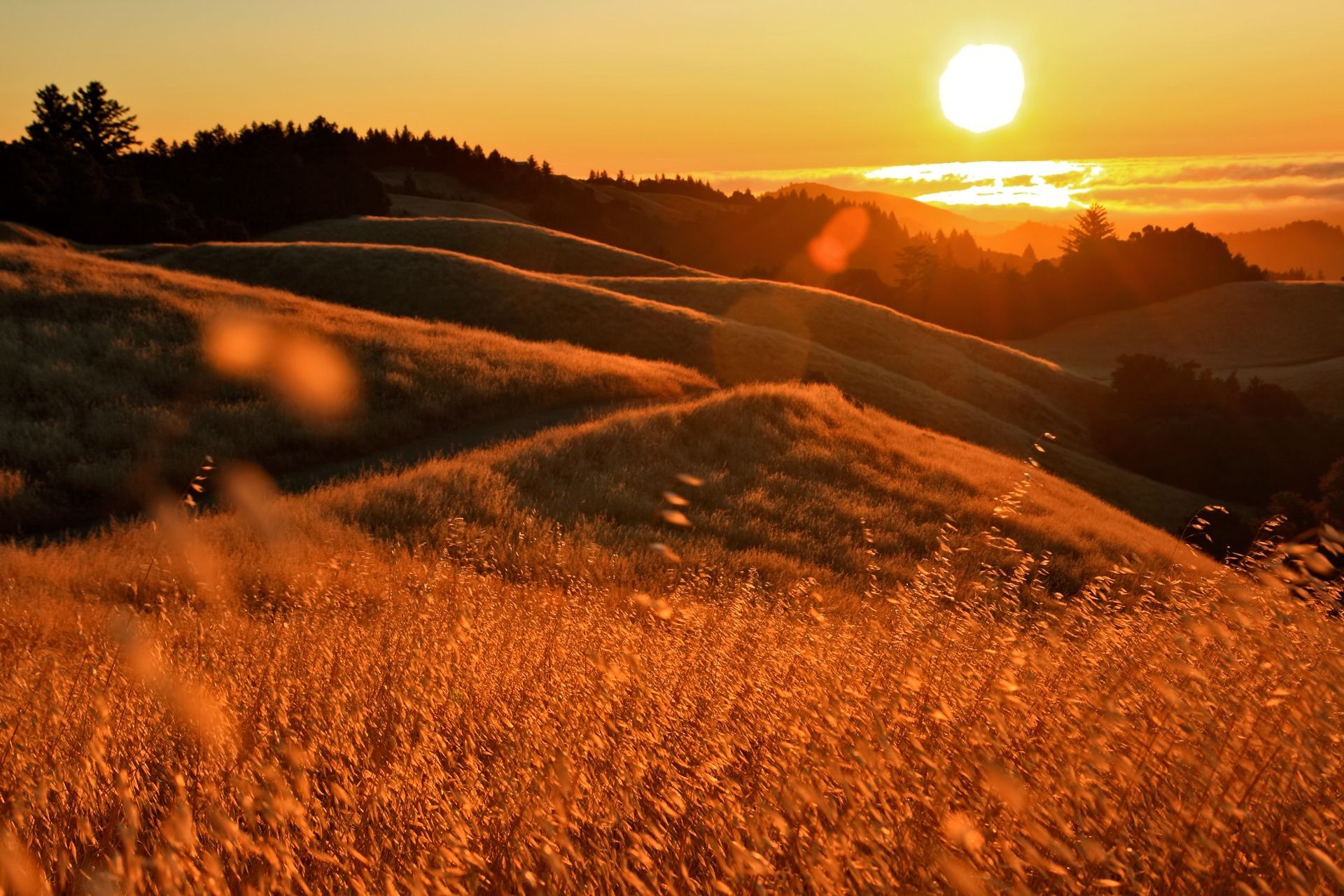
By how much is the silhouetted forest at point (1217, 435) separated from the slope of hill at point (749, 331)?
2.11 meters

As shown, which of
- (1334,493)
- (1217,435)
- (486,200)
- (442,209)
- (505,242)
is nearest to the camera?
(1334,493)

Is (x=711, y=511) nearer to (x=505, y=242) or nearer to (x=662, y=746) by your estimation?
(x=662, y=746)

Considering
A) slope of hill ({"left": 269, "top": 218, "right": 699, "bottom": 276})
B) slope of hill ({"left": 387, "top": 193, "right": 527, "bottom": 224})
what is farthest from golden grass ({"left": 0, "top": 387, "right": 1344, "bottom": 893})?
slope of hill ({"left": 387, "top": 193, "right": 527, "bottom": 224})

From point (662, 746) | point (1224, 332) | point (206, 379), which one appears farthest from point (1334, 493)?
point (1224, 332)

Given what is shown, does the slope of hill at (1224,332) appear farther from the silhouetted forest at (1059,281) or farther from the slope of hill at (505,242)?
the slope of hill at (505,242)

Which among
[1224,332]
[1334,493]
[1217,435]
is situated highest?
[1334,493]

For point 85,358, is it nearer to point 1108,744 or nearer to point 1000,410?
point 1108,744

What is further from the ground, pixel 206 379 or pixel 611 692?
pixel 611 692

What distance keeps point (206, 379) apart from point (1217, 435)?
136ft

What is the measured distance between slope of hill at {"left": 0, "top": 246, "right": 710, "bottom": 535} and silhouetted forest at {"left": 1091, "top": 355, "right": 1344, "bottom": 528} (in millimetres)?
24214

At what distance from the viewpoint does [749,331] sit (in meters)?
38.1

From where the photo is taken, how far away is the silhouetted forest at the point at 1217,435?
131ft

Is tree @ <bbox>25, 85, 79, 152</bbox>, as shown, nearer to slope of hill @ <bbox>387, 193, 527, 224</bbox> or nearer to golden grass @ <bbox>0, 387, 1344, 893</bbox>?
slope of hill @ <bbox>387, 193, 527, 224</bbox>

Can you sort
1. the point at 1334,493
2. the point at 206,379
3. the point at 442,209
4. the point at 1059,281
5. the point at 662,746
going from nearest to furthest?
the point at 662,746, the point at 206,379, the point at 1334,493, the point at 1059,281, the point at 442,209
